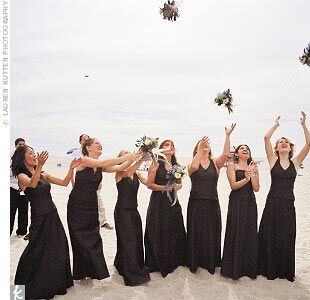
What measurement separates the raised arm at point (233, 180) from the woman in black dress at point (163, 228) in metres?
Answer: 0.66

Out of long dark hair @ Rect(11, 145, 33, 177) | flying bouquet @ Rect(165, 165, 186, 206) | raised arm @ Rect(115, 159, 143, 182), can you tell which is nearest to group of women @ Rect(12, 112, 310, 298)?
raised arm @ Rect(115, 159, 143, 182)

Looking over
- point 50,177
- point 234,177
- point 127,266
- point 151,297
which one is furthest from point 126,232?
point 234,177

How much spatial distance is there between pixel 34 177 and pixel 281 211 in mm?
3097

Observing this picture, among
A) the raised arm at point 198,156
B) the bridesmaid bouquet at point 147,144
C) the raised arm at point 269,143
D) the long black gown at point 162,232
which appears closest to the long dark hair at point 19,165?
the bridesmaid bouquet at point 147,144

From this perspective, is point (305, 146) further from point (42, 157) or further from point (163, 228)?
point (42, 157)

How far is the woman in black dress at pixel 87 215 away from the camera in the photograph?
16.0 feet

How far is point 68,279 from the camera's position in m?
4.85

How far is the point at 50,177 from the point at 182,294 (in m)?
2.07

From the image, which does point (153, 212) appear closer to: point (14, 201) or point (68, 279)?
point (68, 279)

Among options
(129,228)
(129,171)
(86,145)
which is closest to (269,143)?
(129,171)

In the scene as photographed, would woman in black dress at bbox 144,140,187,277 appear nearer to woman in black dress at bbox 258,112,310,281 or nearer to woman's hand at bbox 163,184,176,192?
woman's hand at bbox 163,184,176,192

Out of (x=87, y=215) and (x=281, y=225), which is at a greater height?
(x=87, y=215)

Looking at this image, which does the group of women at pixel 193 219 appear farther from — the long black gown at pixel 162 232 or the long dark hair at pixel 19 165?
the long dark hair at pixel 19 165

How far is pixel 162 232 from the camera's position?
5453 millimetres
